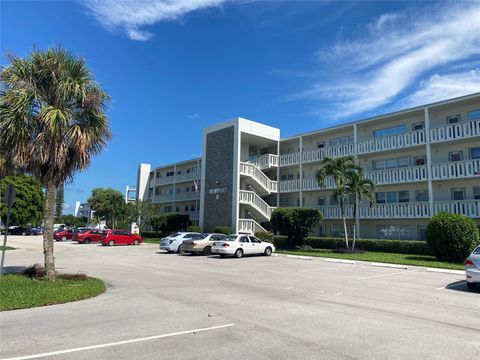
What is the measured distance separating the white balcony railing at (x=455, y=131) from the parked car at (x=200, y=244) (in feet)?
54.4

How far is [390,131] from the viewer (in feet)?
109

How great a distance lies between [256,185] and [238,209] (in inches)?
158

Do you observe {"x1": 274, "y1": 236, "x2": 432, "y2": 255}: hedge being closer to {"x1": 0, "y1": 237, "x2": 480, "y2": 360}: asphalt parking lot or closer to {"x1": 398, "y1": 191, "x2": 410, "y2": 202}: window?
{"x1": 398, "y1": 191, "x2": 410, "y2": 202}: window

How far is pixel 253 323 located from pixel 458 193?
25648 millimetres

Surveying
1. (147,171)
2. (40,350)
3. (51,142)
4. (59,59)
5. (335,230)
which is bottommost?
(40,350)

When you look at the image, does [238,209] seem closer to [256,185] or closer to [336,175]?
[256,185]

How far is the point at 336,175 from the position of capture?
28.5 metres

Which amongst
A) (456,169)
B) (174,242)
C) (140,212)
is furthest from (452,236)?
(140,212)

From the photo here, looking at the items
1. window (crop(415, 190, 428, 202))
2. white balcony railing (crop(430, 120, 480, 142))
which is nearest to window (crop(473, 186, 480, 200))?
window (crop(415, 190, 428, 202))

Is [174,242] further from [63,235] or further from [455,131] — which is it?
[63,235]

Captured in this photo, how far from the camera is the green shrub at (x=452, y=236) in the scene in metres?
21.2

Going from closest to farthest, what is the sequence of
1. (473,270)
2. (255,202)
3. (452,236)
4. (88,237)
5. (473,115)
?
1. (473,270)
2. (452,236)
3. (473,115)
4. (255,202)
5. (88,237)

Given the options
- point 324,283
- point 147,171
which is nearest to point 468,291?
point 324,283

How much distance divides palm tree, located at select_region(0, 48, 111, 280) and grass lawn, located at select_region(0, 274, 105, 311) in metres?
0.94
